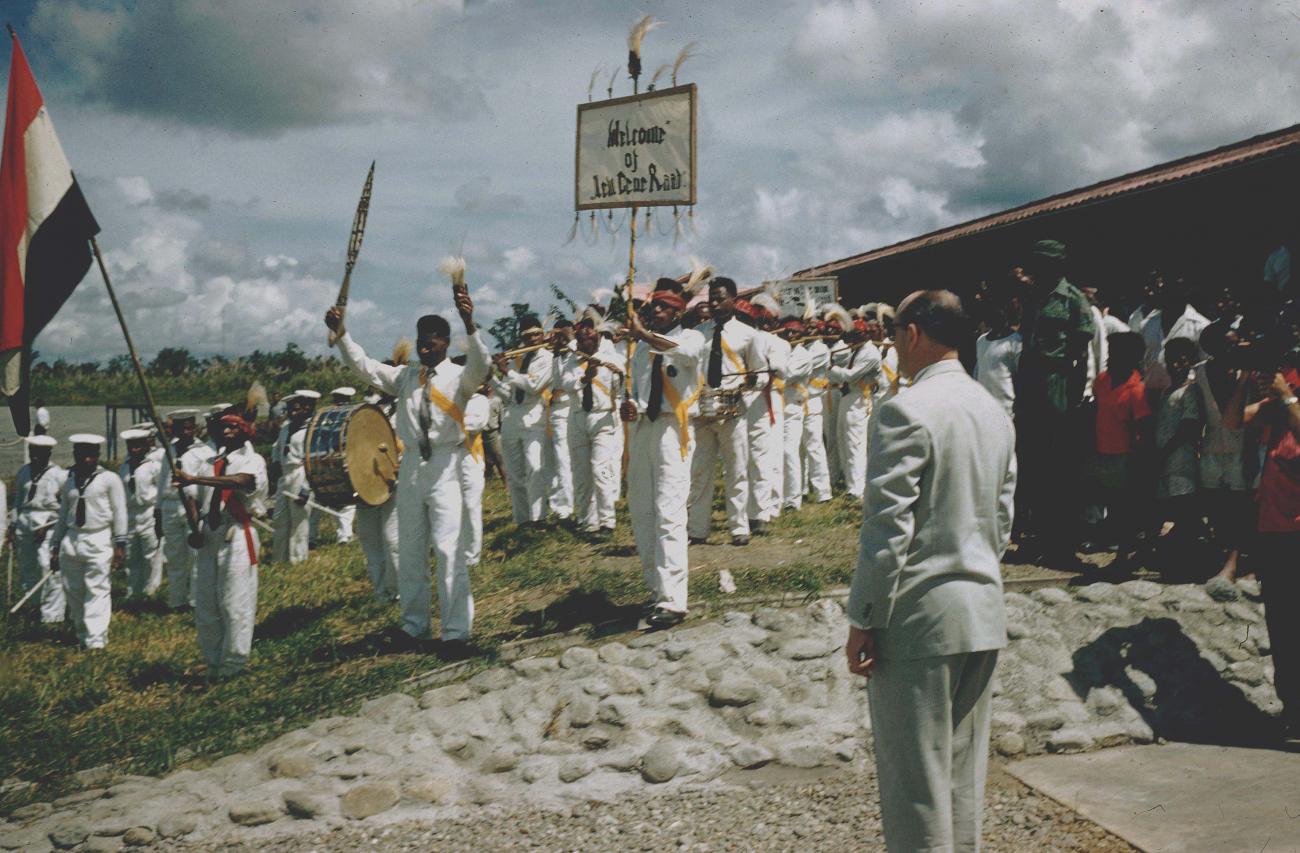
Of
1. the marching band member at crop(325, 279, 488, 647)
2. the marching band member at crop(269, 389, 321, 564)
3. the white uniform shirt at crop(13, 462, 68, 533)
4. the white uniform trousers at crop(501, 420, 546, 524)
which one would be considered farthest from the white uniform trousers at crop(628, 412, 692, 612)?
the white uniform shirt at crop(13, 462, 68, 533)

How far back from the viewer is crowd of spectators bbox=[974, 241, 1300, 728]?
274 inches

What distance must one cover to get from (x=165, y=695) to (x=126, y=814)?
103 inches

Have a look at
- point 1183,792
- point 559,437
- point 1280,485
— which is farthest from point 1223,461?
point 559,437

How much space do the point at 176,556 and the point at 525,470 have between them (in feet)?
13.5

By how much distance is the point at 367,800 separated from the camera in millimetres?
5418

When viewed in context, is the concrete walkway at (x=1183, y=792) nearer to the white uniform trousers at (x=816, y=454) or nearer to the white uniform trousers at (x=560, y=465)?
the white uniform trousers at (x=816, y=454)

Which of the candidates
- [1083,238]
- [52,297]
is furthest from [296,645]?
[1083,238]

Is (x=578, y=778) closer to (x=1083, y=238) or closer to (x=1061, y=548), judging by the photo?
(x=1061, y=548)

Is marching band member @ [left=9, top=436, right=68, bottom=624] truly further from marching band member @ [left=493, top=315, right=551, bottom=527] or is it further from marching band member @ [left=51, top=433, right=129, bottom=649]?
marching band member @ [left=493, top=315, right=551, bottom=527]

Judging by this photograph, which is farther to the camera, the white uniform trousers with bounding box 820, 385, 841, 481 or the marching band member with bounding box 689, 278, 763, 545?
the white uniform trousers with bounding box 820, 385, 841, 481

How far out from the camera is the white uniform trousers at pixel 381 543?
31.5ft

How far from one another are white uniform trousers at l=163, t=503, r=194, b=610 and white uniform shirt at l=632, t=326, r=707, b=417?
6201 mm

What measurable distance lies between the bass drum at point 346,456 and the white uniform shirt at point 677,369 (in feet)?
9.46

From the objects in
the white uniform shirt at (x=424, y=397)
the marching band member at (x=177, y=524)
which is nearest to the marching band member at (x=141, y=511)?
the marching band member at (x=177, y=524)
